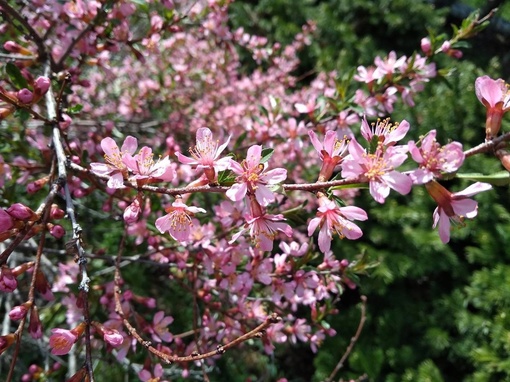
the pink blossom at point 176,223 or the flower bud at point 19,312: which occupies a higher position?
the pink blossom at point 176,223

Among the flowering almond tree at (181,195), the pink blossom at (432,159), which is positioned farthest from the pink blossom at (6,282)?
the pink blossom at (432,159)

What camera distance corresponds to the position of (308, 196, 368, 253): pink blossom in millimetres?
800

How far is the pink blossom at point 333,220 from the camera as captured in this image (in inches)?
31.5

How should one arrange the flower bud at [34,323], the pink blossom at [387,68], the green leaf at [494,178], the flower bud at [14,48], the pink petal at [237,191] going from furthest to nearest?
the pink blossom at [387,68]
the flower bud at [14,48]
the flower bud at [34,323]
the pink petal at [237,191]
the green leaf at [494,178]

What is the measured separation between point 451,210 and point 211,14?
6.21 feet

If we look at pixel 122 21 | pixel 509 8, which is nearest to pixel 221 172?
pixel 122 21

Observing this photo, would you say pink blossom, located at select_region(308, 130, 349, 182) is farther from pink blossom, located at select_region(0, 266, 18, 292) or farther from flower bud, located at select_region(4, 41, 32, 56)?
flower bud, located at select_region(4, 41, 32, 56)

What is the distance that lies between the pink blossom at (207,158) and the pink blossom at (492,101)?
1.48 feet

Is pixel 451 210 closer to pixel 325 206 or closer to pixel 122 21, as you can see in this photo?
pixel 325 206

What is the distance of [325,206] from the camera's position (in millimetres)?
794

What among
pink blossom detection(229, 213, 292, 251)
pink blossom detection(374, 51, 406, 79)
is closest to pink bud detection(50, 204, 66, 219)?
pink blossom detection(229, 213, 292, 251)

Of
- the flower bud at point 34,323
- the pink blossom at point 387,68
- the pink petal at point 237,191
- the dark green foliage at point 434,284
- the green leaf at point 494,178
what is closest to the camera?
the green leaf at point 494,178

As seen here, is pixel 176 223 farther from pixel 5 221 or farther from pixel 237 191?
pixel 5 221

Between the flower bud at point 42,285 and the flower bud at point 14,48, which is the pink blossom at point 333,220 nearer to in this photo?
the flower bud at point 42,285
